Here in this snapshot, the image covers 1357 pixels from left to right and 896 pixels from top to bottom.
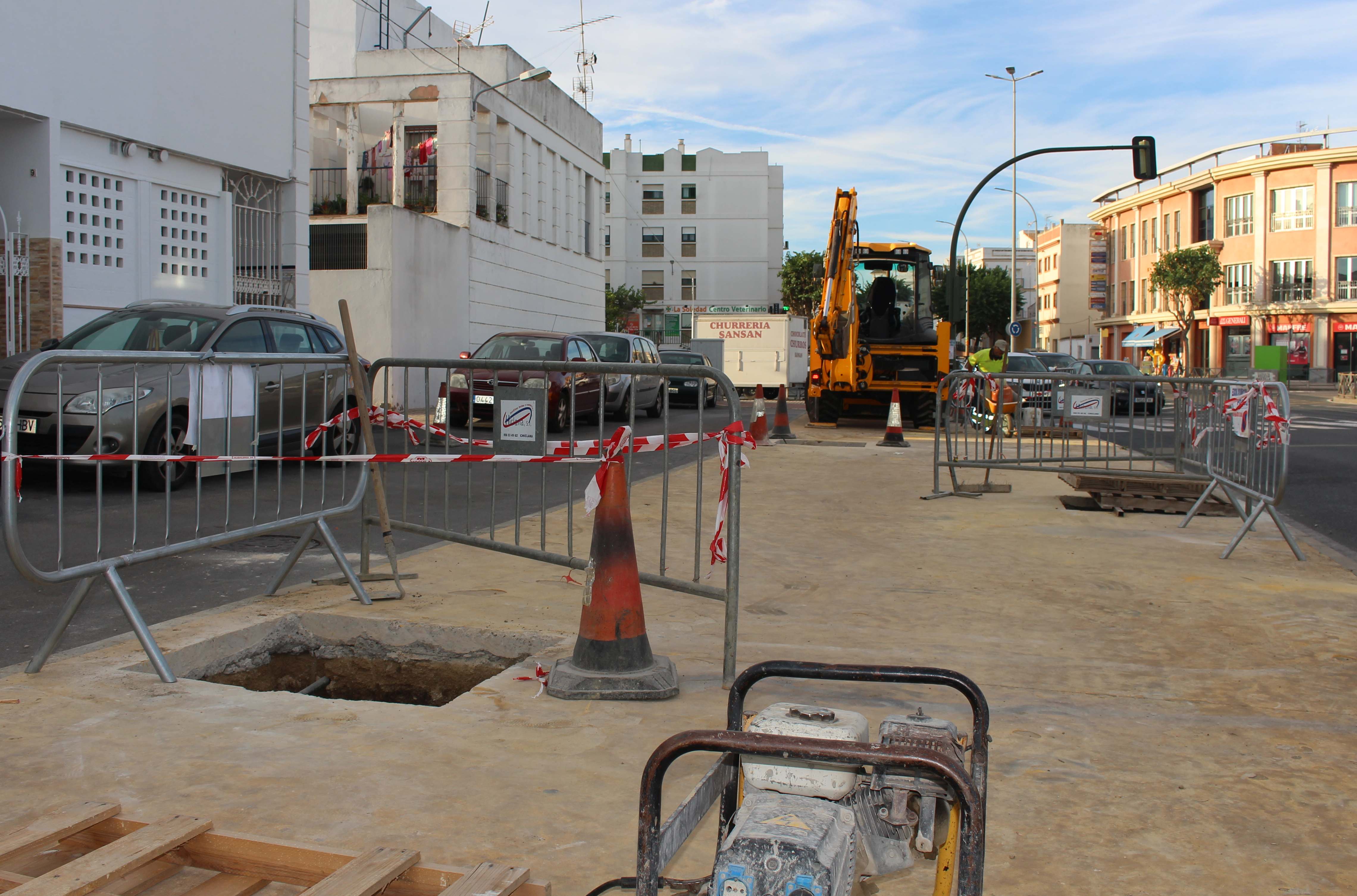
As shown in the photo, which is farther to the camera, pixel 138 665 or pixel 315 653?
pixel 315 653

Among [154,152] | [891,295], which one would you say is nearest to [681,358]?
[891,295]

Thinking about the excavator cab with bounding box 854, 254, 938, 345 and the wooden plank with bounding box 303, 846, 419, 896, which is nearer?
the wooden plank with bounding box 303, 846, 419, 896

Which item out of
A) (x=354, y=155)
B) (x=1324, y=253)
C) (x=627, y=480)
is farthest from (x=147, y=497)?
(x=1324, y=253)

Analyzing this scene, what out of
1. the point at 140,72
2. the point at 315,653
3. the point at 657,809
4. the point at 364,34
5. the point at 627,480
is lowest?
the point at 315,653

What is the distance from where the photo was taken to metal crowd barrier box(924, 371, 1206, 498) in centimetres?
987

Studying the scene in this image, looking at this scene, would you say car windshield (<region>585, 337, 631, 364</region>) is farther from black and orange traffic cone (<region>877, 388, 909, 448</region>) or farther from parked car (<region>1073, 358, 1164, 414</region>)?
parked car (<region>1073, 358, 1164, 414</region>)

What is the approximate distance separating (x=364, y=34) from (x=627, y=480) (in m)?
29.7

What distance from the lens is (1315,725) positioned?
13.3 ft

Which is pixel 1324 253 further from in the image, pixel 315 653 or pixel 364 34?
pixel 315 653

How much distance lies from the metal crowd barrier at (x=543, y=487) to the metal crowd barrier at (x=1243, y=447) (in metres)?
4.08

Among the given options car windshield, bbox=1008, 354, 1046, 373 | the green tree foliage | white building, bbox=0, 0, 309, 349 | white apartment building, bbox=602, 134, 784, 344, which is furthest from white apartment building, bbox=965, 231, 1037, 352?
white building, bbox=0, 0, 309, 349

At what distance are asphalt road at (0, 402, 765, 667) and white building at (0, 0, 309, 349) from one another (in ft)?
19.7

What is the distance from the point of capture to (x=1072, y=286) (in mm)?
88375

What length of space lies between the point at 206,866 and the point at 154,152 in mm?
15455
